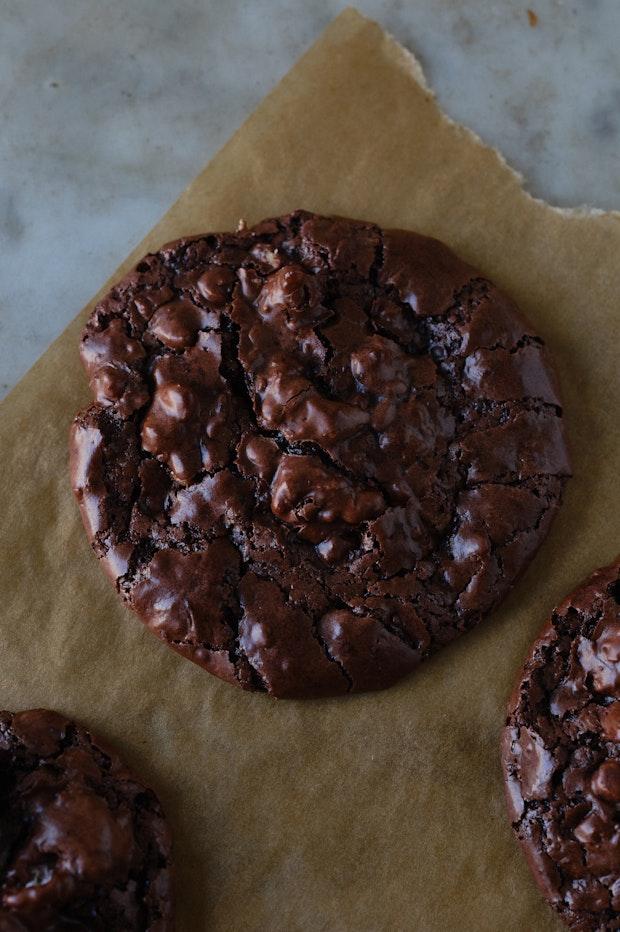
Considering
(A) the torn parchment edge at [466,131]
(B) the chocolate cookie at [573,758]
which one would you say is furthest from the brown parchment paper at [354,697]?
(B) the chocolate cookie at [573,758]

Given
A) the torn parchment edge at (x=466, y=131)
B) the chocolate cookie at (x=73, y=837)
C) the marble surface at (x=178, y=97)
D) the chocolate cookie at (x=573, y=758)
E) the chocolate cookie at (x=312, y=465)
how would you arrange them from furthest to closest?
1. the marble surface at (x=178, y=97)
2. the torn parchment edge at (x=466, y=131)
3. the chocolate cookie at (x=312, y=465)
4. the chocolate cookie at (x=573, y=758)
5. the chocolate cookie at (x=73, y=837)

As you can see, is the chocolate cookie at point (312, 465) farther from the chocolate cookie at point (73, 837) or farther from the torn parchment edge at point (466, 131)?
the torn parchment edge at point (466, 131)

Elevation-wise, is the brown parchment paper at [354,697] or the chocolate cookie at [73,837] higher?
the brown parchment paper at [354,697]

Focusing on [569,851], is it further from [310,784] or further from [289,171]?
[289,171]

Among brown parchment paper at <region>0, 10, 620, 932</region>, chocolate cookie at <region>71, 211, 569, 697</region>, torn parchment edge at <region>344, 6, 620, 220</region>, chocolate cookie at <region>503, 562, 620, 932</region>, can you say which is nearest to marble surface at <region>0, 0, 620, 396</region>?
torn parchment edge at <region>344, 6, 620, 220</region>

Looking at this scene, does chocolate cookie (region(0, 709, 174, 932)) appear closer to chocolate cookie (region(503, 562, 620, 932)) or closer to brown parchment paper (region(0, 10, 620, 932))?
brown parchment paper (region(0, 10, 620, 932))

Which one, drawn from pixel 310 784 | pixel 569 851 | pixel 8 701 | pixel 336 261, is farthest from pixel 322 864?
pixel 336 261
